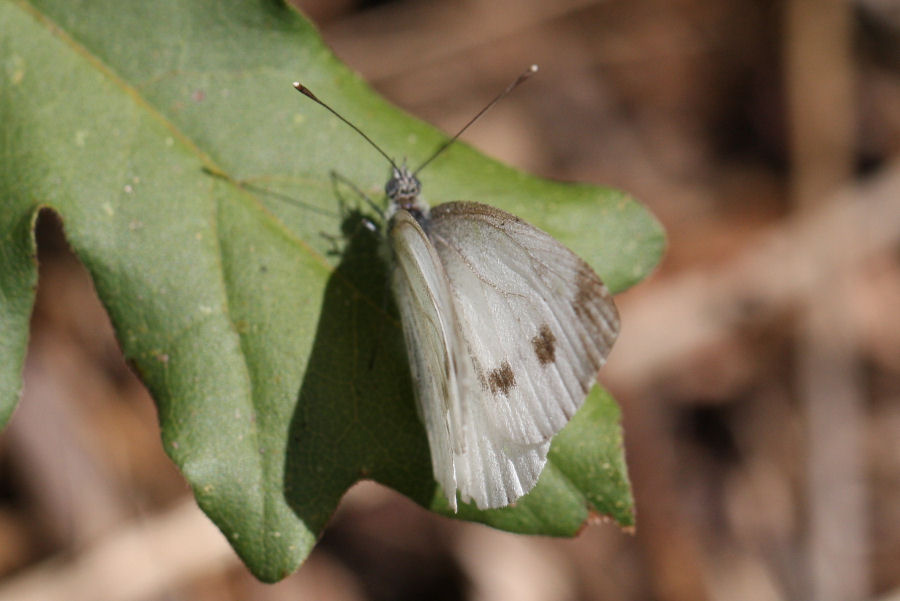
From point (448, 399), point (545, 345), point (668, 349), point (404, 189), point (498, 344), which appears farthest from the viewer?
point (668, 349)

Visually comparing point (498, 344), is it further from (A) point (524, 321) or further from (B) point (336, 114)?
(B) point (336, 114)

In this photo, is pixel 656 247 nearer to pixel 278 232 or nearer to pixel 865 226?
pixel 278 232

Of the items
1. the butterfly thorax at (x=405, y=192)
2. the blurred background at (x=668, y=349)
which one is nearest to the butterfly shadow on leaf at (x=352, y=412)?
the butterfly thorax at (x=405, y=192)

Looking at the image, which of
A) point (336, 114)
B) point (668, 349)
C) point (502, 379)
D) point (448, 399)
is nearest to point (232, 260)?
point (336, 114)

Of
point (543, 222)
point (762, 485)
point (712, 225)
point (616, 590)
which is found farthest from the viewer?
point (712, 225)

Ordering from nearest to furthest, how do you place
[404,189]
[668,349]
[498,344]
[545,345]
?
[545,345]
[498,344]
[404,189]
[668,349]

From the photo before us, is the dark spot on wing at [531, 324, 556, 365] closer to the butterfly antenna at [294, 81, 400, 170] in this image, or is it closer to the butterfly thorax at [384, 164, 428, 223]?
the butterfly thorax at [384, 164, 428, 223]

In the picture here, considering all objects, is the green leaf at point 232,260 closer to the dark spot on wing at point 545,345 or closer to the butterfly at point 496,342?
the butterfly at point 496,342

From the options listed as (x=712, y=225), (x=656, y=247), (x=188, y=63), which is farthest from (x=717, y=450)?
(x=188, y=63)
